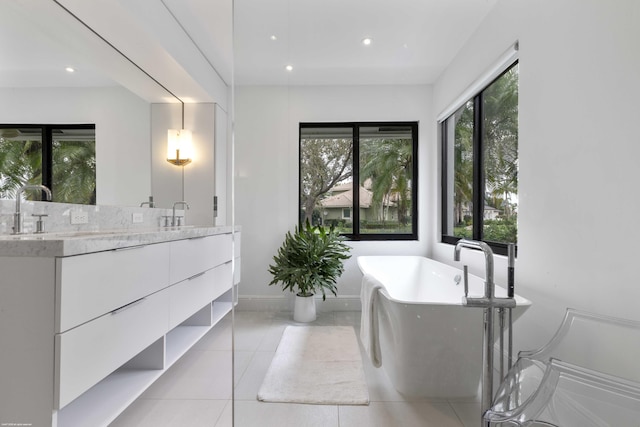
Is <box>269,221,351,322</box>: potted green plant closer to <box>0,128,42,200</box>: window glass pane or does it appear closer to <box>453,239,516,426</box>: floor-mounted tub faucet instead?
<box>453,239,516,426</box>: floor-mounted tub faucet

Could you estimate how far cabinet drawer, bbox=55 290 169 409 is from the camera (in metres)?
1.10

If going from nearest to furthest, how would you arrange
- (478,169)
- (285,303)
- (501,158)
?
(285,303), (501,158), (478,169)

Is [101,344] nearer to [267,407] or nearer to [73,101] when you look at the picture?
[267,407]

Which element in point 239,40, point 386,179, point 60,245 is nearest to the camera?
point 60,245

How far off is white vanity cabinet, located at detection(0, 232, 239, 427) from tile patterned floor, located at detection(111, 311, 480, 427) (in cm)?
19

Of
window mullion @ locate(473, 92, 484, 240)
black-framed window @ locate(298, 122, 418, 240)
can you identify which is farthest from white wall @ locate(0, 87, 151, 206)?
window mullion @ locate(473, 92, 484, 240)

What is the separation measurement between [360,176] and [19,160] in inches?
73.6

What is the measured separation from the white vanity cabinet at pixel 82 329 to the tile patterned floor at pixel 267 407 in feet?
0.63

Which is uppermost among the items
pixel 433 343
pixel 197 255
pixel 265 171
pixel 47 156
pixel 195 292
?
pixel 47 156

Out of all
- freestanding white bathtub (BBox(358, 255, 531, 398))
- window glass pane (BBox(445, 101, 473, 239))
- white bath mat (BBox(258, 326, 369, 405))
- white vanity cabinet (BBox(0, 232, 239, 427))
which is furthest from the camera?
window glass pane (BBox(445, 101, 473, 239))

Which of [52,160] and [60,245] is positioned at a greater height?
[52,160]

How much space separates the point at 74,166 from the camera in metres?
1.88

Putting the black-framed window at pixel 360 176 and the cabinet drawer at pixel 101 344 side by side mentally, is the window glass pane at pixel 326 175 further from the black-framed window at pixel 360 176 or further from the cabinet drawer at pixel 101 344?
the cabinet drawer at pixel 101 344

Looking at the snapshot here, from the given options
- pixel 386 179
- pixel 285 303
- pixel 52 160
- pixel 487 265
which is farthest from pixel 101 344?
pixel 386 179
